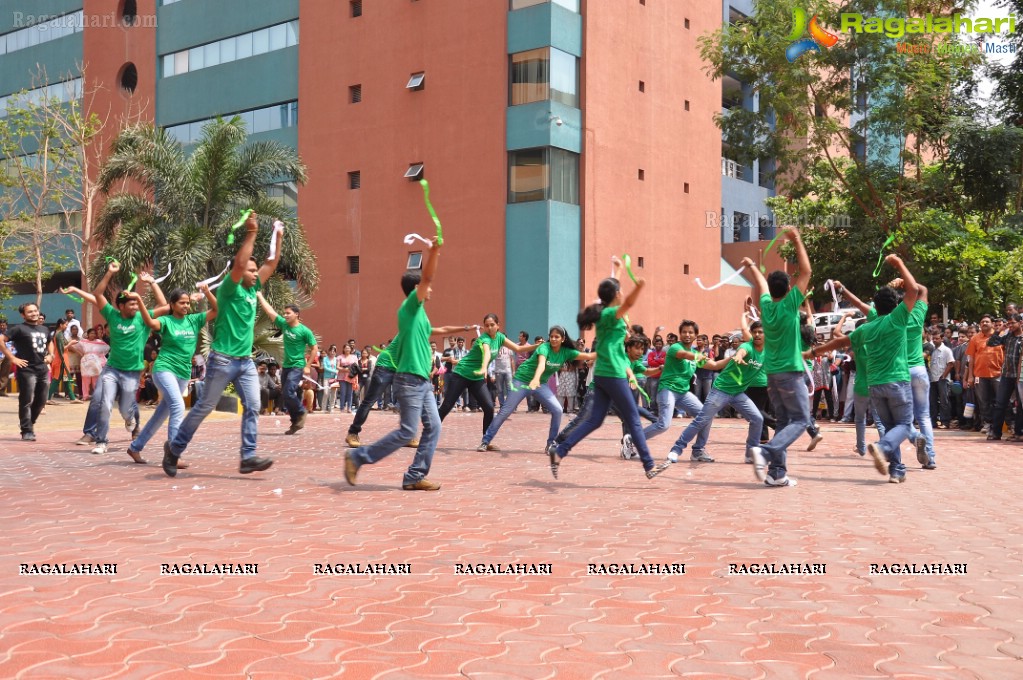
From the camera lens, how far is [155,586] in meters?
4.90

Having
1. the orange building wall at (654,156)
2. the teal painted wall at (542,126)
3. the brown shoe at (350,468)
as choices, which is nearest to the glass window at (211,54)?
the teal painted wall at (542,126)

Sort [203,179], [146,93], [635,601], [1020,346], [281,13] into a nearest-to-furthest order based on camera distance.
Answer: [635,601], [1020,346], [203,179], [281,13], [146,93]

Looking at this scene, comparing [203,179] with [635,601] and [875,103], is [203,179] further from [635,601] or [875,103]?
[635,601]

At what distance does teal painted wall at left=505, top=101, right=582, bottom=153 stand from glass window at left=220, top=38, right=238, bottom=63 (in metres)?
13.1

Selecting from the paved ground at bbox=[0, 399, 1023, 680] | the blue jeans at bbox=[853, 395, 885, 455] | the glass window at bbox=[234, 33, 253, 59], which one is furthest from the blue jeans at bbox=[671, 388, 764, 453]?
the glass window at bbox=[234, 33, 253, 59]

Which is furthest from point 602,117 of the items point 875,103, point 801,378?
point 801,378

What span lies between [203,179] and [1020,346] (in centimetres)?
1913

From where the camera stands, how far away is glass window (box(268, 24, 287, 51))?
35344 mm

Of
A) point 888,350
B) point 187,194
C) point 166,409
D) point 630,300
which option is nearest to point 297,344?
point 166,409

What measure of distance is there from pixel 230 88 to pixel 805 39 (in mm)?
20989

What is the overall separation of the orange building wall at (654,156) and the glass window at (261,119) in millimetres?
12447

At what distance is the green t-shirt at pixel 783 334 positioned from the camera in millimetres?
8832

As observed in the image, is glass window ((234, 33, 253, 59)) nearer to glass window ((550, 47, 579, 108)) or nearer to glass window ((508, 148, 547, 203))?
glass window ((508, 148, 547, 203))

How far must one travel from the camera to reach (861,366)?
1071 cm
